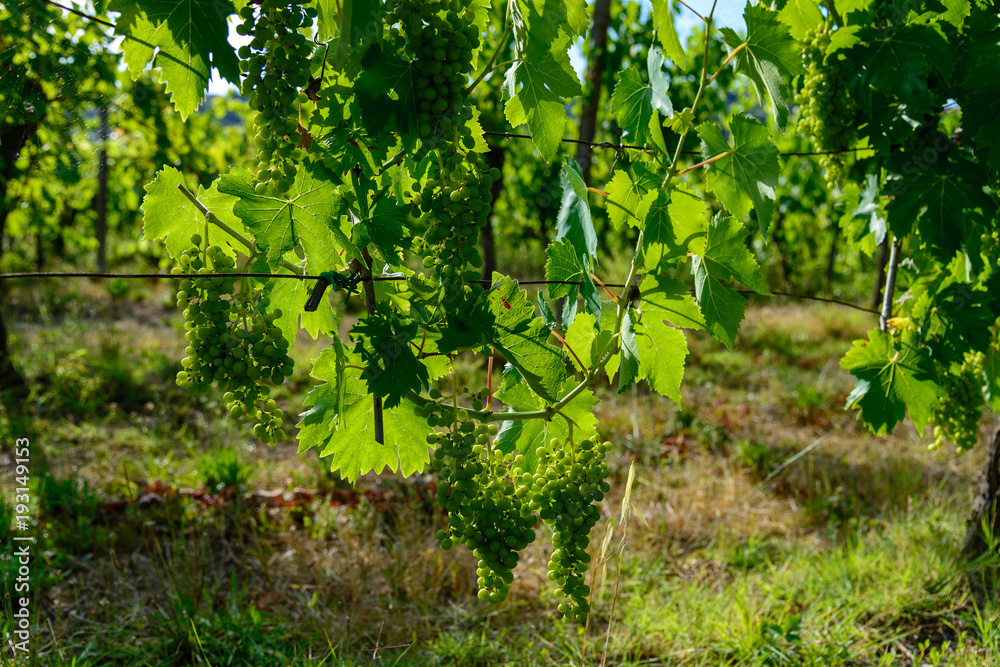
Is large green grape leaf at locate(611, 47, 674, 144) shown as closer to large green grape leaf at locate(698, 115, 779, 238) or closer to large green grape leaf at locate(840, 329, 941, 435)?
large green grape leaf at locate(698, 115, 779, 238)

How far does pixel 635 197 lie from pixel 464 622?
2061 millimetres

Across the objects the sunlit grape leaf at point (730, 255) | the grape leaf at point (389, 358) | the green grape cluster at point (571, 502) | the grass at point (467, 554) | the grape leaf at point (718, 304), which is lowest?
the grass at point (467, 554)

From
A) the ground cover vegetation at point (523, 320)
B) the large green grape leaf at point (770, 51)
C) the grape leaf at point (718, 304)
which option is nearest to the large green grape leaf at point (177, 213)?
the ground cover vegetation at point (523, 320)

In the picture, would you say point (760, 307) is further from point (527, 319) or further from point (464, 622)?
point (527, 319)

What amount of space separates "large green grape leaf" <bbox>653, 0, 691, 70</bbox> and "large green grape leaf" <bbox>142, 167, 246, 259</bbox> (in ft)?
3.40

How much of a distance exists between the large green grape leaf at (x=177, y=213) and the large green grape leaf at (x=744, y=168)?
1077mm

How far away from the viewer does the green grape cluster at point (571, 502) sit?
137cm

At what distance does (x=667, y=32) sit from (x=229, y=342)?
3.96ft

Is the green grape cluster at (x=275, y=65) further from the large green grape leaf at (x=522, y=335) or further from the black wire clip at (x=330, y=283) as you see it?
the large green grape leaf at (x=522, y=335)

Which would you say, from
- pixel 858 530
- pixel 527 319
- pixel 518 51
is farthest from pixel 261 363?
pixel 858 530

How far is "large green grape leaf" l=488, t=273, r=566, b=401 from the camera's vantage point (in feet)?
4.33

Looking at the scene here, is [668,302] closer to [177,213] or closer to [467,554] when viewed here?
[177,213]

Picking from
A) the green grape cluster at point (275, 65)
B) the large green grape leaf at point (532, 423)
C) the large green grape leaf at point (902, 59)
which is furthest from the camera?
the large green grape leaf at point (902, 59)

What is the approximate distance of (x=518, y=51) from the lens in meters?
1.28
